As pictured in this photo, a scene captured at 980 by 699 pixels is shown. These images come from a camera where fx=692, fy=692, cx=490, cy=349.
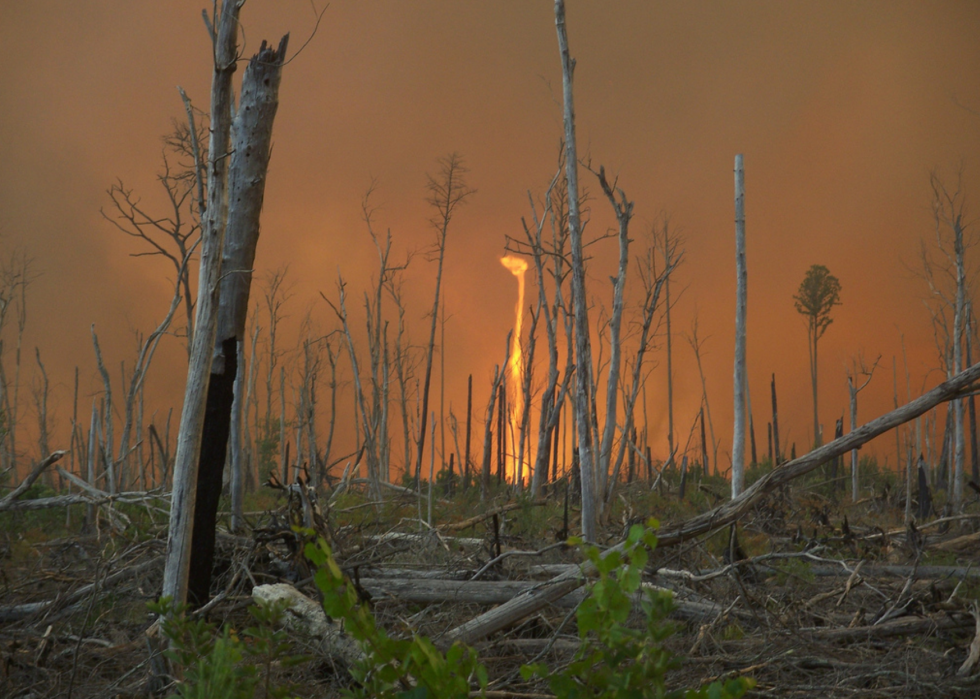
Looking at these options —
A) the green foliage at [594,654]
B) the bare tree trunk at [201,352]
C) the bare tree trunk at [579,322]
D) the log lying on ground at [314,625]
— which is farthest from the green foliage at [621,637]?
the bare tree trunk at [579,322]

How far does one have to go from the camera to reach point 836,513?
1068 cm

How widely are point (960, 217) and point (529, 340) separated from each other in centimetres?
1096

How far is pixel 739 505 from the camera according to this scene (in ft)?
13.5

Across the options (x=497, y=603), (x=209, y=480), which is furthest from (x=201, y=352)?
(x=497, y=603)

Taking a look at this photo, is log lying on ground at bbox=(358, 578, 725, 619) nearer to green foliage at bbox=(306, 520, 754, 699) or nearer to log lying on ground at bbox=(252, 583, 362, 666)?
log lying on ground at bbox=(252, 583, 362, 666)

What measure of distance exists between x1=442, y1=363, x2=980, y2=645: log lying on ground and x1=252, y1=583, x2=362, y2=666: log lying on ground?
0.60 metres

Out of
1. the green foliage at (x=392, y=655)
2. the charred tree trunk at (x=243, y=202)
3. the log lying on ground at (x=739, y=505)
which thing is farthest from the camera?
the charred tree trunk at (x=243, y=202)

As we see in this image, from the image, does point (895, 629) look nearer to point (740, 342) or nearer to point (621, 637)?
point (621, 637)

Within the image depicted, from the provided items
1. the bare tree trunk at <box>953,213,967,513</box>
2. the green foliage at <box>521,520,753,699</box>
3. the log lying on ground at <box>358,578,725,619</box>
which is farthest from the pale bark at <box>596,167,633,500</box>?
the bare tree trunk at <box>953,213,967,513</box>

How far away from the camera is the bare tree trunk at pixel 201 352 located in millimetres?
3576

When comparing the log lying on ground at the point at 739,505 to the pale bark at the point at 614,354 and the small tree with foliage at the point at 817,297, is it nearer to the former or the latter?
the pale bark at the point at 614,354

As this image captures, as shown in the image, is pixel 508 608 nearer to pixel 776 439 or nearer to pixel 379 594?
pixel 379 594

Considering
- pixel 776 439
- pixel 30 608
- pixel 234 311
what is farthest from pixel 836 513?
pixel 30 608

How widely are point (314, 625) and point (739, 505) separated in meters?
2.57
